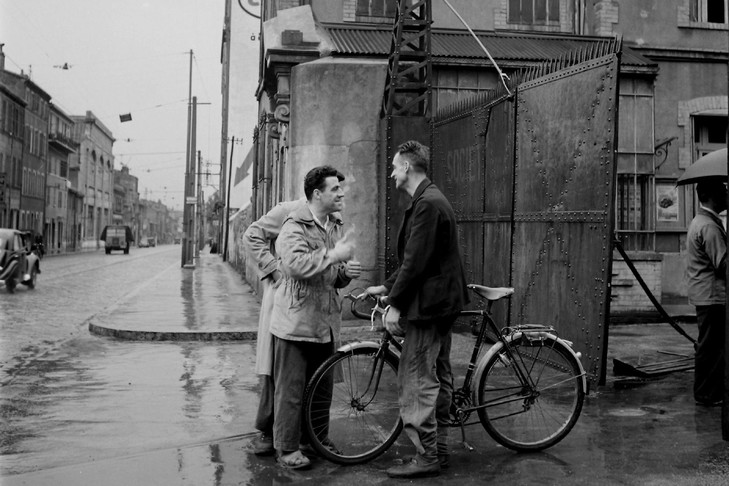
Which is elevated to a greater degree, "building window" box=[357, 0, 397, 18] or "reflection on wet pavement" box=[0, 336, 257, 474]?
"building window" box=[357, 0, 397, 18]

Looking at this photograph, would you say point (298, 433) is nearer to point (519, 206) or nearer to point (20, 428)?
point (20, 428)

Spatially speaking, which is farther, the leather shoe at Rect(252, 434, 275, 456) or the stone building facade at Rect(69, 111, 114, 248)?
the stone building facade at Rect(69, 111, 114, 248)

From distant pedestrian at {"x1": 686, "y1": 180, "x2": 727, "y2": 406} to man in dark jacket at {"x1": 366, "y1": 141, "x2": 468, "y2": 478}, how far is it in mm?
2979

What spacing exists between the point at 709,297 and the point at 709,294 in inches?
1.0

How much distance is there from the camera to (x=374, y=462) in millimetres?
4828

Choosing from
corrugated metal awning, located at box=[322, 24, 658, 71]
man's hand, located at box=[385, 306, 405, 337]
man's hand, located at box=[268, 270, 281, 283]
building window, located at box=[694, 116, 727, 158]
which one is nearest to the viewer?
man's hand, located at box=[385, 306, 405, 337]

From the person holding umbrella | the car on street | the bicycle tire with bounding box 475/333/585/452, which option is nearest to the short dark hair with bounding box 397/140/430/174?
the bicycle tire with bounding box 475/333/585/452

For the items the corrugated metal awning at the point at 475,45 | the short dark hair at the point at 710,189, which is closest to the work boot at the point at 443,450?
the short dark hair at the point at 710,189

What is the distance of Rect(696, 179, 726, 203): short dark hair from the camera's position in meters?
6.64

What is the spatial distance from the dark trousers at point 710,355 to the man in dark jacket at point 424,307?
2.98 m

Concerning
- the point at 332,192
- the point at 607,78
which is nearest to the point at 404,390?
the point at 332,192

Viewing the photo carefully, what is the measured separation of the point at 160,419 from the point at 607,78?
15.9ft

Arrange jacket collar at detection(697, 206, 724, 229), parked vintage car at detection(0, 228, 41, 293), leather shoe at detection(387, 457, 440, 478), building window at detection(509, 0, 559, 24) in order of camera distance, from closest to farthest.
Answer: leather shoe at detection(387, 457, 440, 478) → jacket collar at detection(697, 206, 724, 229) → building window at detection(509, 0, 559, 24) → parked vintage car at detection(0, 228, 41, 293)

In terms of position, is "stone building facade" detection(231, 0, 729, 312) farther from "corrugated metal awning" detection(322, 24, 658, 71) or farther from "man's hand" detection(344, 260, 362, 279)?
"man's hand" detection(344, 260, 362, 279)
